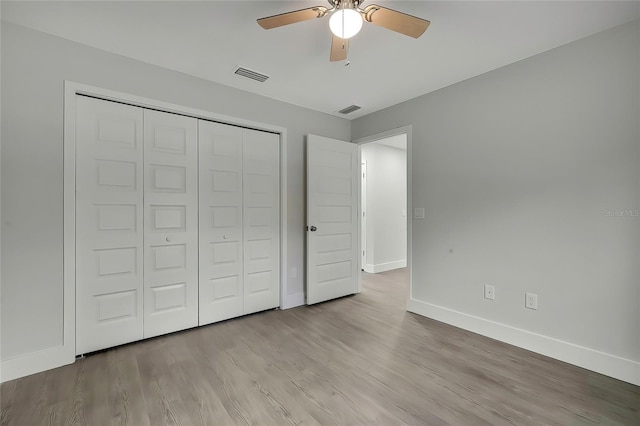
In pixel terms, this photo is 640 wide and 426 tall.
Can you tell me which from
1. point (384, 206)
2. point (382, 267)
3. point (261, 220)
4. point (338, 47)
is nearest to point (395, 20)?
point (338, 47)

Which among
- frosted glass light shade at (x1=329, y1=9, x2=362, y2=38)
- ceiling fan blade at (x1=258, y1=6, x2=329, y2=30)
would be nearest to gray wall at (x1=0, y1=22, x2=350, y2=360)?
ceiling fan blade at (x1=258, y1=6, x2=329, y2=30)

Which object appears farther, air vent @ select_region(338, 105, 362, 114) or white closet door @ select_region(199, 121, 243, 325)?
air vent @ select_region(338, 105, 362, 114)

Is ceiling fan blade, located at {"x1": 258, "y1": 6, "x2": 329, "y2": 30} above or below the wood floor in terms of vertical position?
above

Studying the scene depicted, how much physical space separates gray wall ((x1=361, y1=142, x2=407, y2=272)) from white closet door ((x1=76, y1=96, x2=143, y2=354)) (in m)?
3.87

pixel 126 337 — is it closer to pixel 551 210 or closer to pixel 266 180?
pixel 266 180

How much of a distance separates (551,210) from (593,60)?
1135 millimetres

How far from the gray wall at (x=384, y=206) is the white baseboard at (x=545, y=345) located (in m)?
2.34

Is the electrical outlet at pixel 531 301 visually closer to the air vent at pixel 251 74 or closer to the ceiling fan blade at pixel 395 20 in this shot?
the ceiling fan blade at pixel 395 20

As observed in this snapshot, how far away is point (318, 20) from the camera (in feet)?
6.49

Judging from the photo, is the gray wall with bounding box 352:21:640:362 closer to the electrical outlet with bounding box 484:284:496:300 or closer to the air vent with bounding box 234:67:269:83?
the electrical outlet with bounding box 484:284:496:300

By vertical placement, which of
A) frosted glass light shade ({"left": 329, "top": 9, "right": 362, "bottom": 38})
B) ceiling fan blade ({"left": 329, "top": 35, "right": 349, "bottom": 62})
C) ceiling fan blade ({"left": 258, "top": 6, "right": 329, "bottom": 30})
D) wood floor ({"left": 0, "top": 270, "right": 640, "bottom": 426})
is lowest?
wood floor ({"left": 0, "top": 270, "right": 640, "bottom": 426})

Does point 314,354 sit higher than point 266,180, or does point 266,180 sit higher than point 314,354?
point 266,180

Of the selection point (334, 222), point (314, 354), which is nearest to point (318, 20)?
point (334, 222)

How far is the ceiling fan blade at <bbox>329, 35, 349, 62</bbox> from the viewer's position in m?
1.83
